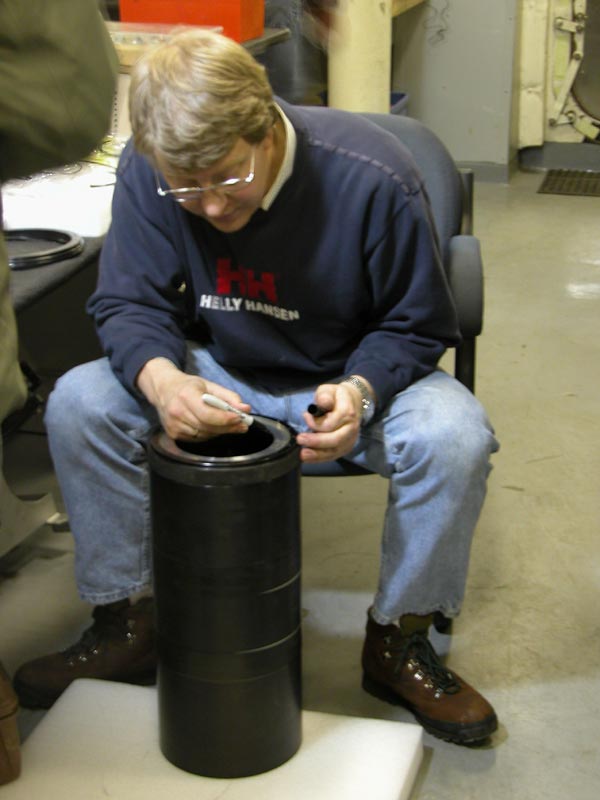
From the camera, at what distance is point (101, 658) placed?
1.81 m

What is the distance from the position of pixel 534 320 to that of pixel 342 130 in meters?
1.93

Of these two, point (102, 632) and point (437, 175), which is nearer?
point (102, 632)

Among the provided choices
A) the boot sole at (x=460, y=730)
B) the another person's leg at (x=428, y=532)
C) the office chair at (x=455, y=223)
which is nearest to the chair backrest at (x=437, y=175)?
the office chair at (x=455, y=223)

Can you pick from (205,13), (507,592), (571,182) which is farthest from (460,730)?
(571,182)

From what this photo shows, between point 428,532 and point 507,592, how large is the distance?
0.56 m

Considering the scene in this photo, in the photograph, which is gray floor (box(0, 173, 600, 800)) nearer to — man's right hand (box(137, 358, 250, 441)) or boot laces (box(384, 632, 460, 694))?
boot laces (box(384, 632, 460, 694))

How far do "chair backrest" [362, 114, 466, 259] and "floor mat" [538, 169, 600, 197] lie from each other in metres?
3.11

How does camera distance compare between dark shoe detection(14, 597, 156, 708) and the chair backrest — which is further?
the chair backrest

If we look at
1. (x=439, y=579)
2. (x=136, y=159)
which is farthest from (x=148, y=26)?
(x=439, y=579)

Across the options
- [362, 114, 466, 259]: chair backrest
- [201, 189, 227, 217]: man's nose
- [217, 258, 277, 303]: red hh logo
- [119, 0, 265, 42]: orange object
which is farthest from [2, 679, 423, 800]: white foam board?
[119, 0, 265, 42]: orange object

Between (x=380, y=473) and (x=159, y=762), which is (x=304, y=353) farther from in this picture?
(x=159, y=762)

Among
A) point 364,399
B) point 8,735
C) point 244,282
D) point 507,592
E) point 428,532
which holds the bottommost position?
point 507,592

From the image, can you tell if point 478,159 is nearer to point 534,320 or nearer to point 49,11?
point 534,320

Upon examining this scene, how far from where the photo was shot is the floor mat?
4934 millimetres
